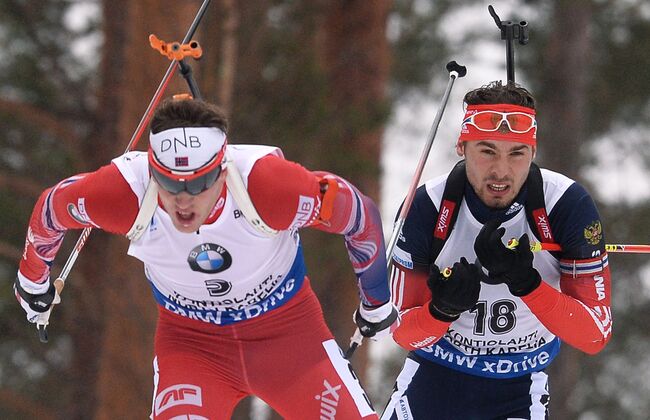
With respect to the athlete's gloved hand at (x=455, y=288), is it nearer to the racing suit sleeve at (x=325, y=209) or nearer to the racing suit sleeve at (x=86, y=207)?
the racing suit sleeve at (x=325, y=209)

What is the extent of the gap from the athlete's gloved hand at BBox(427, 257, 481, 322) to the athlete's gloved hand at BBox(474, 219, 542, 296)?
0.07 metres

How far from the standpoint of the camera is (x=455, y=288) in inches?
193

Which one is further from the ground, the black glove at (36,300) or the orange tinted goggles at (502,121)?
the orange tinted goggles at (502,121)

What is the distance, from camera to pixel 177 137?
486 cm

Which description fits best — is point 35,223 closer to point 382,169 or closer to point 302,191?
point 302,191

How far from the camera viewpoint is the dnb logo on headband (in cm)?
505

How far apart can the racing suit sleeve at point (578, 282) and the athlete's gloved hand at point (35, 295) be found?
2206 millimetres

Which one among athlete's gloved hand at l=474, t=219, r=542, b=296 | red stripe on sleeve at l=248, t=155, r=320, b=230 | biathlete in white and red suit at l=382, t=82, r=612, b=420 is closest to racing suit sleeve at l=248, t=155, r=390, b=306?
red stripe on sleeve at l=248, t=155, r=320, b=230

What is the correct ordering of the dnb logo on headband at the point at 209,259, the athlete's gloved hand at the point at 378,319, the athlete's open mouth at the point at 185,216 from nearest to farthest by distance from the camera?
1. the athlete's open mouth at the point at 185,216
2. the dnb logo on headband at the point at 209,259
3. the athlete's gloved hand at the point at 378,319

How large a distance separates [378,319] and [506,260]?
715 millimetres

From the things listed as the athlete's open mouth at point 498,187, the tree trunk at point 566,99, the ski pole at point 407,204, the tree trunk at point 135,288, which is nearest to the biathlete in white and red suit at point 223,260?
the ski pole at point 407,204

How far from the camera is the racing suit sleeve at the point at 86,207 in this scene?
4922 millimetres

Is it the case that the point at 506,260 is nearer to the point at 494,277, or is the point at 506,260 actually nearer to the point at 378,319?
the point at 494,277

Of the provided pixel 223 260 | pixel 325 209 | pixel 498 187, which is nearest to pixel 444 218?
pixel 498 187
